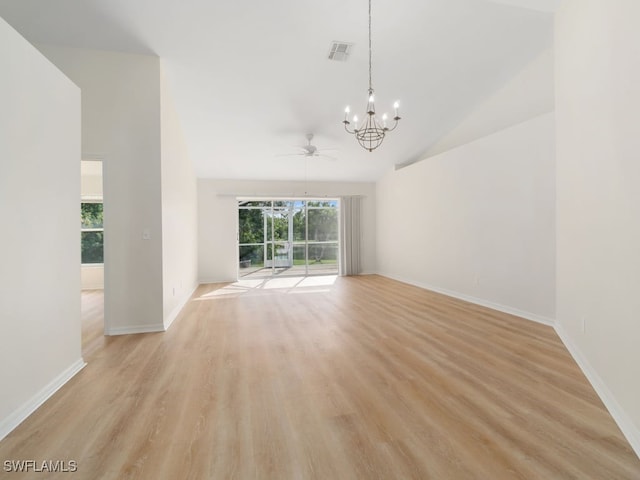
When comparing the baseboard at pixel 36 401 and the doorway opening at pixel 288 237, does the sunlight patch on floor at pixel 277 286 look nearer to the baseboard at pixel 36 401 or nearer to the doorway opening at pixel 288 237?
the doorway opening at pixel 288 237

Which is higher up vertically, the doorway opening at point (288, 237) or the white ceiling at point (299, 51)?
the white ceiling at point (299, 51)

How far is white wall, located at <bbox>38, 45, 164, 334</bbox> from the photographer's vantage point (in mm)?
3648

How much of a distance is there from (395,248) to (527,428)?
19.5 feet

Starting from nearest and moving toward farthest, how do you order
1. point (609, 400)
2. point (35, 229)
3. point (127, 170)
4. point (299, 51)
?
point (609, 400) < point (35, 229) < point (127, 170) < point (299, 51)

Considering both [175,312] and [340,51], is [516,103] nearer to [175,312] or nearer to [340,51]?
[340,51]

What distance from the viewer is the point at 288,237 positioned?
8625 millimetres

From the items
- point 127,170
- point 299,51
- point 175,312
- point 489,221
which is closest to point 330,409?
point 175,312

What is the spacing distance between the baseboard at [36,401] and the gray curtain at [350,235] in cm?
635

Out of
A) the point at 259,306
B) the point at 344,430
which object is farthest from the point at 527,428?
the point at 259,306

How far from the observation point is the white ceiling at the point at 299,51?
327cm

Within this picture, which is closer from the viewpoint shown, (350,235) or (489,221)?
(489,221)

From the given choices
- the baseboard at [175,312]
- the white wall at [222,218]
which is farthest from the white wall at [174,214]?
the white wall at [222,218]

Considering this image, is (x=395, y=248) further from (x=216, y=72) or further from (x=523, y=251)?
(x=216, y=72)

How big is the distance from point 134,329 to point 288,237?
5168 mm
